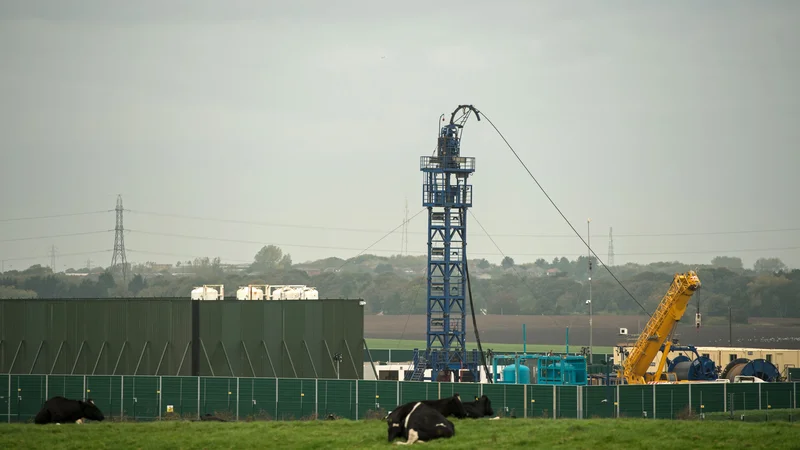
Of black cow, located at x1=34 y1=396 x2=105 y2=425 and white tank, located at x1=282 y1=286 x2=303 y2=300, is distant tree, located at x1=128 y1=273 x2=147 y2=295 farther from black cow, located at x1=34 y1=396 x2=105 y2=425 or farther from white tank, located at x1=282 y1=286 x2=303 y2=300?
black cow, located at x1=34 y1=396 x2=105 y2=425

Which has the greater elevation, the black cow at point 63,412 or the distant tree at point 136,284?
the distant tree at point 136,284

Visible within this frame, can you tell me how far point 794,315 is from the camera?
656ft

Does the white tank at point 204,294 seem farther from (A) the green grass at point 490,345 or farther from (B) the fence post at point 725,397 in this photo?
(A) the green grass at point 490,345

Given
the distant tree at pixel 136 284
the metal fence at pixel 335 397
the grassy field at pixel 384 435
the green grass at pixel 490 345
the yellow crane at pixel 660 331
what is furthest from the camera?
the distant tree at pixel 136 284

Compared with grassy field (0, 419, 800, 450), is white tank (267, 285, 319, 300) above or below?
above

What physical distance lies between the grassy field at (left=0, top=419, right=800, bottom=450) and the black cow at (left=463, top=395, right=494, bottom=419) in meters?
1.20

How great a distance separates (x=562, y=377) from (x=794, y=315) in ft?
472

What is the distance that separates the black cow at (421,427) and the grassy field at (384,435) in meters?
0.33

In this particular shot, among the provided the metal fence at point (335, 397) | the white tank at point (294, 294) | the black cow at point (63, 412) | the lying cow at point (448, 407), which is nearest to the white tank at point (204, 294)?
the white tank at point (294, 294)

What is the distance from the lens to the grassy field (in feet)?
97.5

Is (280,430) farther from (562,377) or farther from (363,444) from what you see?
(562,377)

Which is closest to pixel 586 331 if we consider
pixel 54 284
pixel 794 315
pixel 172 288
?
pixel 794 315

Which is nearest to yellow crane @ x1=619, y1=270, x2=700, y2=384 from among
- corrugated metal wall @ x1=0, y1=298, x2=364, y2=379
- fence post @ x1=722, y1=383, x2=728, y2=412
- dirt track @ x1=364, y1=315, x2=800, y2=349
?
corrugated metal wall @ x1=0, y1=298, x2=364, y2=379

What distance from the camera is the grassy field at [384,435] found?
29.7 m
